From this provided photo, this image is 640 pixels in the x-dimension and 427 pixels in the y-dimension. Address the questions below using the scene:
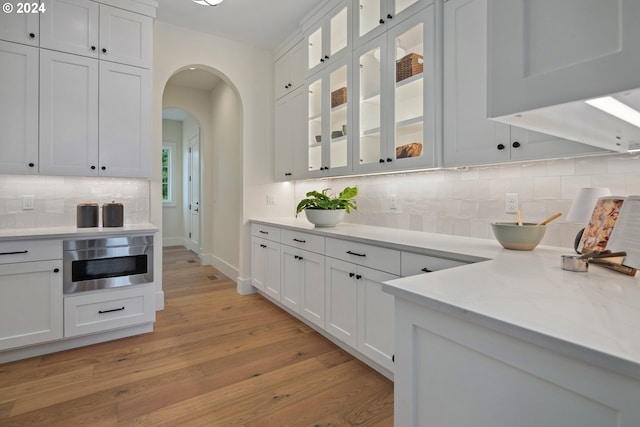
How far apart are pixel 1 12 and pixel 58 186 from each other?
4.45 feet

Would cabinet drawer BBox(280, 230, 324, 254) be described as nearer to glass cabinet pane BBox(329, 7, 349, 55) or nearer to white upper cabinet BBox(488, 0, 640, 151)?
glass cabinet pane BBox(329, 7, 349, 55)

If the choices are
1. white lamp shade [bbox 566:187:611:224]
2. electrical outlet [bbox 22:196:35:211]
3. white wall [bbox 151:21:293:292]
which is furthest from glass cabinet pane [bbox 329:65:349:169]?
electrical outlet [bbox 22:196:35:211]

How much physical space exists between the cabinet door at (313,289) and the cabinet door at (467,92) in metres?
1.24

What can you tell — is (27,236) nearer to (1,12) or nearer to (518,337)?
(1,12)

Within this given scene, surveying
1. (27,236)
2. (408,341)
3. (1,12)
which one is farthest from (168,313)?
(408,341)

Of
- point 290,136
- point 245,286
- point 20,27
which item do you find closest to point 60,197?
point 20,27

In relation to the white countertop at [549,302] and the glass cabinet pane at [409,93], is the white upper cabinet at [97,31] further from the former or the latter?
the white countertop at [549,302]

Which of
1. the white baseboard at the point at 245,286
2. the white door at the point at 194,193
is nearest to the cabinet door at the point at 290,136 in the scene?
the white baseboard at the point at 245,286

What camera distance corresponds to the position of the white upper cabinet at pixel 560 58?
0.55 metres

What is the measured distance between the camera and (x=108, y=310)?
2.59 m

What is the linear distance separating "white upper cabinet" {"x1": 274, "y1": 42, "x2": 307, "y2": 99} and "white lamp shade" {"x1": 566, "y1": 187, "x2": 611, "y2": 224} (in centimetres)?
272

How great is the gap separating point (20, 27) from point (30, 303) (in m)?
2.12

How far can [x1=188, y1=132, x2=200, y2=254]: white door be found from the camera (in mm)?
6328

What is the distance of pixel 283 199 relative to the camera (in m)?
4.12
